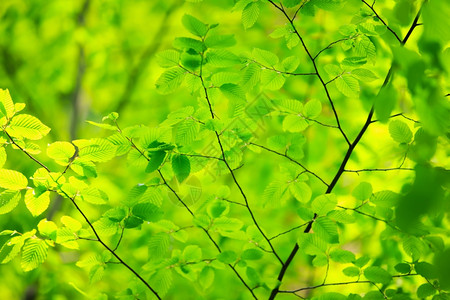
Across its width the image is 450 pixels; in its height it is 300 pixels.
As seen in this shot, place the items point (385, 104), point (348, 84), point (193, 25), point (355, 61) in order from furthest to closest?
point (348, 84), point (355, 61), point (193, 25), point (385, 104)

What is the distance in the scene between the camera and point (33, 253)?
1.36m

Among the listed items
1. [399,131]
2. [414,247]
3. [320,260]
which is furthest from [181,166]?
[414,247]

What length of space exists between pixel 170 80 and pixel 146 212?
1.55 ft

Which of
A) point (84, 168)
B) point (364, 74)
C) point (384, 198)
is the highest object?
point (364, 74)

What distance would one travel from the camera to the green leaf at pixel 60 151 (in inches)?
51.1

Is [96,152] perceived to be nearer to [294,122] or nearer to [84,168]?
[84,168]

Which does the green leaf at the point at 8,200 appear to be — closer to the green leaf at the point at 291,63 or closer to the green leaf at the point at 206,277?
the green leaf at the point at 206,277

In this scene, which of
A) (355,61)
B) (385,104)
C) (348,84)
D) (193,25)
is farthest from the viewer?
(348,84)

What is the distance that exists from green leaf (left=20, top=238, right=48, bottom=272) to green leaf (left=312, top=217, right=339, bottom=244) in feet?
3.22

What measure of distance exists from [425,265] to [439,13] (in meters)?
1.06

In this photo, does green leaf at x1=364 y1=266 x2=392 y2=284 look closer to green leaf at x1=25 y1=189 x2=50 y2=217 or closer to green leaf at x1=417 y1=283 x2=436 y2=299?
green leaf at x1=417 y1=283 x2=436 y2=299

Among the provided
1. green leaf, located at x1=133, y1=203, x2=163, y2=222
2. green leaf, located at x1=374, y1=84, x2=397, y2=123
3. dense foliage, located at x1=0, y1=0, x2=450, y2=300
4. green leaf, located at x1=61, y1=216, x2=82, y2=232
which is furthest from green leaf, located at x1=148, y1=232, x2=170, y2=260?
green leaf, located at x1=374, y1=84, x2=397, y2=123

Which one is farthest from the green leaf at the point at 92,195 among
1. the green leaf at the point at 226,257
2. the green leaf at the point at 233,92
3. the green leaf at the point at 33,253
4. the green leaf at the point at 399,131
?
the green leaf at the point at 399,131

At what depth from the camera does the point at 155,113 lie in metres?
3.60
